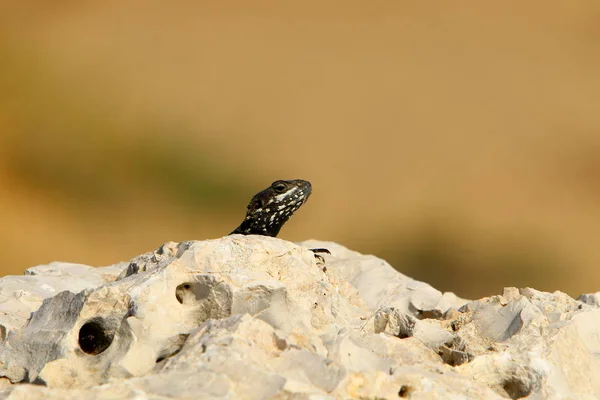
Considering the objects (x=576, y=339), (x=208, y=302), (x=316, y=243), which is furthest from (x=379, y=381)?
(x=316, y=243)

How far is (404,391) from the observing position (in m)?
3.82

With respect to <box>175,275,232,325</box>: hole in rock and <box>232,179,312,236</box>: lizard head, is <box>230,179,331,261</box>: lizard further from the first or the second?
<box>175,275,232,325</box>: hole in rock

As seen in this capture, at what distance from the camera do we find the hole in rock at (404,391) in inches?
149

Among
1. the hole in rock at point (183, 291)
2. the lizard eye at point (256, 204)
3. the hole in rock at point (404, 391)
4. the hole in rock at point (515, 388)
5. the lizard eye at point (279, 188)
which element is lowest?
the hole in rock at point (515, 388)

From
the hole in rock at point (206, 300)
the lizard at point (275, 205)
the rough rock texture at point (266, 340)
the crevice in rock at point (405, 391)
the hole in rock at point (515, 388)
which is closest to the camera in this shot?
the rough rock texture at point (266, 340)

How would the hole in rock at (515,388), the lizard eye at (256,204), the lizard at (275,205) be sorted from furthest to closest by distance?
the lizard eye at (256,204), the lizard at (275,205), the hole in rock at (515,388)

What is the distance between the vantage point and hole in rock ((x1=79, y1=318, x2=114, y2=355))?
4.28 m

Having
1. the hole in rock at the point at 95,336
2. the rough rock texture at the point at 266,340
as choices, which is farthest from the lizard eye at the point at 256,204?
the hole in rock at the point at 95,336

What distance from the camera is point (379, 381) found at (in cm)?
377

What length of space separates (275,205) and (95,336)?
349cm

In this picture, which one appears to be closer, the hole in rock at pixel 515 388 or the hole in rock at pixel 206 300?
the hole in rock at pixel 515 388

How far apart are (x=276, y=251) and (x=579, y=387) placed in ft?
5.35

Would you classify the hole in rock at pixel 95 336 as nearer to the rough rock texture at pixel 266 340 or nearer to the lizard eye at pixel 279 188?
the rough rock texture at pixel 266 340

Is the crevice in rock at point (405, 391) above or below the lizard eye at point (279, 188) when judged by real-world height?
below
